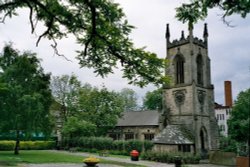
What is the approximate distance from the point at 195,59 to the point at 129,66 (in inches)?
1219

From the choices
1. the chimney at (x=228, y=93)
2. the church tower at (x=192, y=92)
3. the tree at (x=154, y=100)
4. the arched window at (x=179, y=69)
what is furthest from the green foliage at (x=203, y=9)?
the tree at (x=154, y=100)

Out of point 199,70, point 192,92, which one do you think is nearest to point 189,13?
point 192,92

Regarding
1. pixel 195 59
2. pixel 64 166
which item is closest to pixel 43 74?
pixel 64 166

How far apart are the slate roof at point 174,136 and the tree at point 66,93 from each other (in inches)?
910

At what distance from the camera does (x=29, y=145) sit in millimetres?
47938

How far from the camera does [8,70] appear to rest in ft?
108

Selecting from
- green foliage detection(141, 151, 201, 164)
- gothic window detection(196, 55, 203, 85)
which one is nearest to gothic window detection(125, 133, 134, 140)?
gothic window detection(196, 55, 203, 85)

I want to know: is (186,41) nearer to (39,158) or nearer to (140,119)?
(140,119)

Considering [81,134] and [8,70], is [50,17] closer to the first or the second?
[8,70]

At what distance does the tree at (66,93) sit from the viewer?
54844 millimetres

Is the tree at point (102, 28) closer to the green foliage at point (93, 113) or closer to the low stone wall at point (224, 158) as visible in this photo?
the low stone wall at point (224, 158)

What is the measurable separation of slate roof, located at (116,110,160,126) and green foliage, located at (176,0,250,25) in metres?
40.2

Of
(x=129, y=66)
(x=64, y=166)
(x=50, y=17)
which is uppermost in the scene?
(x=50, y=17)

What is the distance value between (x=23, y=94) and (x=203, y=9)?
2782cm
